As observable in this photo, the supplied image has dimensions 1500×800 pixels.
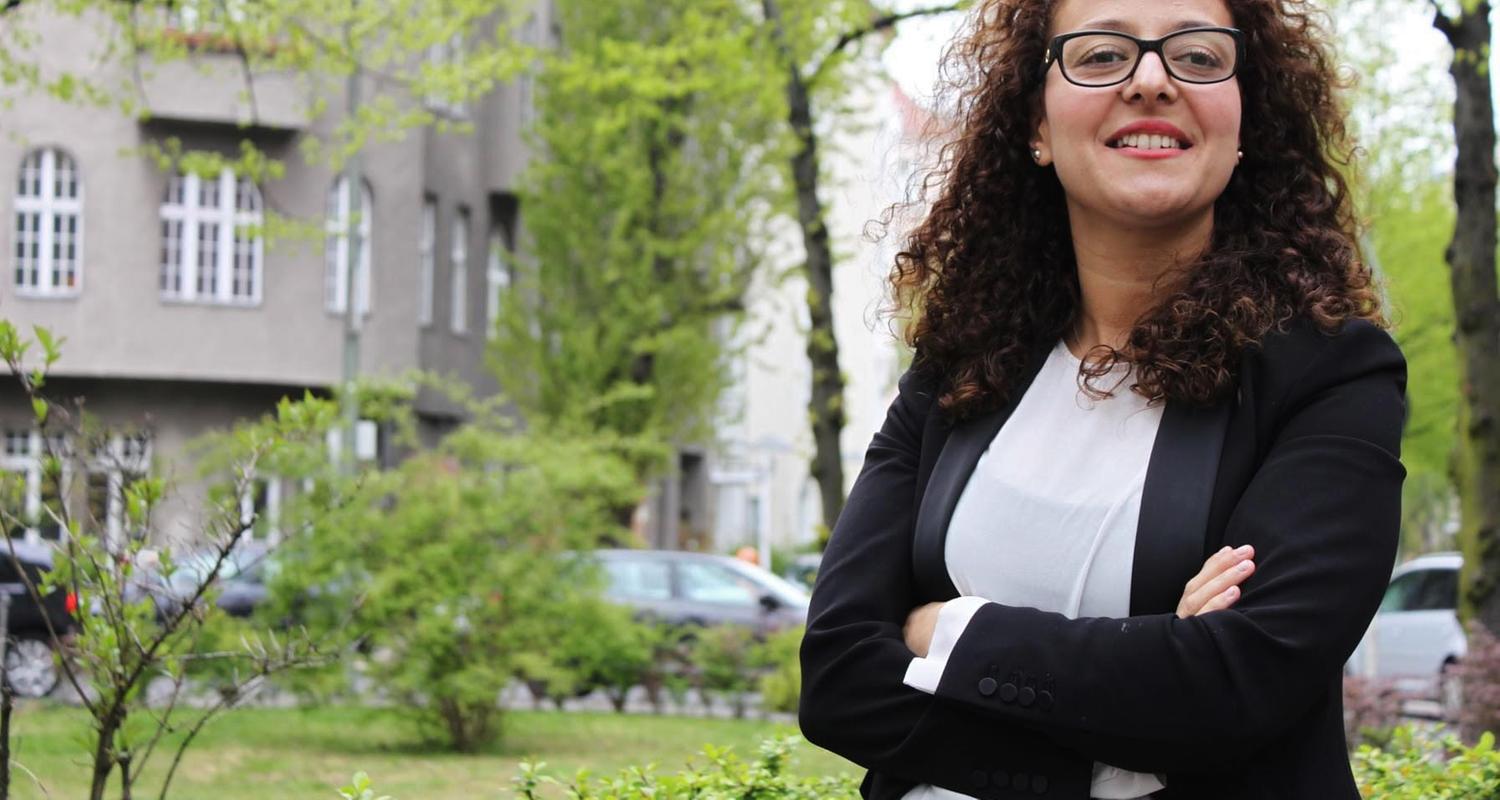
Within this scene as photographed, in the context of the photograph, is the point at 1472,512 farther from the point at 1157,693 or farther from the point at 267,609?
the point at 1157,693

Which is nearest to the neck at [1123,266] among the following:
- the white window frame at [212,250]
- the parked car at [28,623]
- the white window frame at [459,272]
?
the parked car at [28,623]

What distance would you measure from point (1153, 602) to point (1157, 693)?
0.14 m

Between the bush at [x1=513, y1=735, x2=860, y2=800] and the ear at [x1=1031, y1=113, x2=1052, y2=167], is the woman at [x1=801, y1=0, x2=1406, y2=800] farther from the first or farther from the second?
the bush at [x1=513, y1=735, x2=860, y2=800]

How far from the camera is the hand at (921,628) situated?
2816mm

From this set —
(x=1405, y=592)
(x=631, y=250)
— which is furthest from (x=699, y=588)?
(x=631, y=250)

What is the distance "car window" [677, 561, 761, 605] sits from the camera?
22.3 metres

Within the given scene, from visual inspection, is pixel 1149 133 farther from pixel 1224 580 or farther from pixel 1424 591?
pixel 1424 591

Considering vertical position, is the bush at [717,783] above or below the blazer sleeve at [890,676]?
below

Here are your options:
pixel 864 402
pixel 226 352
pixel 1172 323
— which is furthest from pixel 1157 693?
pixel 864 402

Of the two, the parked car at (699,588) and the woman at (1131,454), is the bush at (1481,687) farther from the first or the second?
the parked car at (699,588)

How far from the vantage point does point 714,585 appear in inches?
886

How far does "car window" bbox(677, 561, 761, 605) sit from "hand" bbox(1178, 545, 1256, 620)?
19.8 m

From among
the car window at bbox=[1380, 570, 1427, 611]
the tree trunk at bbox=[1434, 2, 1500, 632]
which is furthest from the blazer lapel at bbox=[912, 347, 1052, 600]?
the car window at bbox=[1380, 570, 1427, 611]

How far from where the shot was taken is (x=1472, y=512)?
12.1 meters
